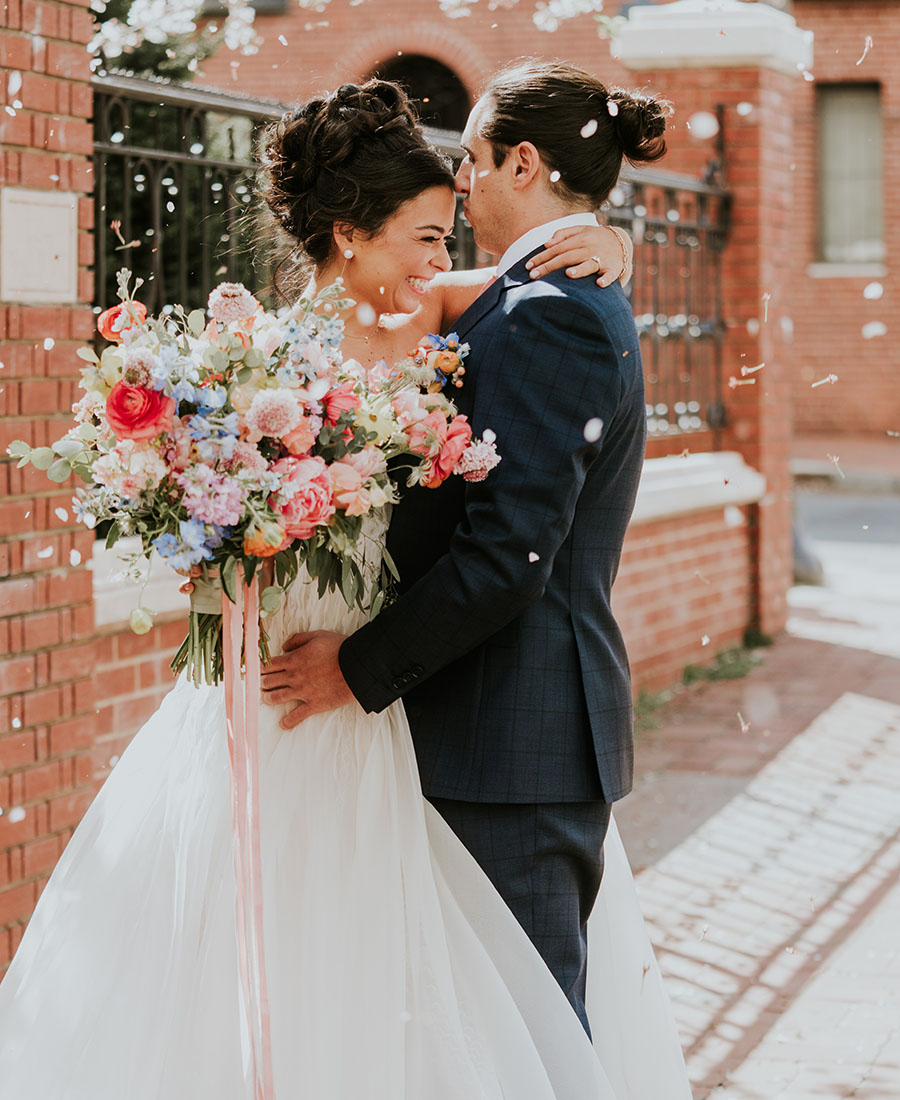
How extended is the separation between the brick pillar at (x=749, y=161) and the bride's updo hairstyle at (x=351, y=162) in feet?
18.4

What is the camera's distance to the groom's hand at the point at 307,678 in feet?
8.29

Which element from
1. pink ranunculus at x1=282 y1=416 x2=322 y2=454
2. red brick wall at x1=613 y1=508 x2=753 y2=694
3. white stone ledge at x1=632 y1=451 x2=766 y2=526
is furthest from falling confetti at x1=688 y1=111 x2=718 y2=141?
pink ranunculus at x1=282 y1=416 x2=322 y2=454

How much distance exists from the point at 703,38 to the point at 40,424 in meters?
5.47

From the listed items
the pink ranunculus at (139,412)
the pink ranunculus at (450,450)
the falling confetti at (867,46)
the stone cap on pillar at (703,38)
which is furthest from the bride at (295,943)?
the falling confetti at (867,46)

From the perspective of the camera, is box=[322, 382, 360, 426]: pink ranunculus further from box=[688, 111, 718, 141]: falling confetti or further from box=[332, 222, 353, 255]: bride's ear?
box=[688, 111, 718, 141]: falling confetti

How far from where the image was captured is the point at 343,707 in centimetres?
261

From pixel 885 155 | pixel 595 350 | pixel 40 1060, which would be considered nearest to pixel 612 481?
pixel 595 350

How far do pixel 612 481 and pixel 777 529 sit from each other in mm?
6412

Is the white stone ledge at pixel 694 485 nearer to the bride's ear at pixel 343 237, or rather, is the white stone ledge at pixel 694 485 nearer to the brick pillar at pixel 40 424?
the brick pillar at pixel 40 424

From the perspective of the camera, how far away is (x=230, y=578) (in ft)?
7.44

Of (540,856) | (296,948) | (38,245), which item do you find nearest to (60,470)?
(296,948)

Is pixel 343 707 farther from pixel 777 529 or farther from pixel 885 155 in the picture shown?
pixel 885 155

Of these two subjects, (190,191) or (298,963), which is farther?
(190,191)

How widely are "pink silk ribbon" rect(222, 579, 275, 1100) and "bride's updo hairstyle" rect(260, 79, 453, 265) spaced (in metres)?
0.87
